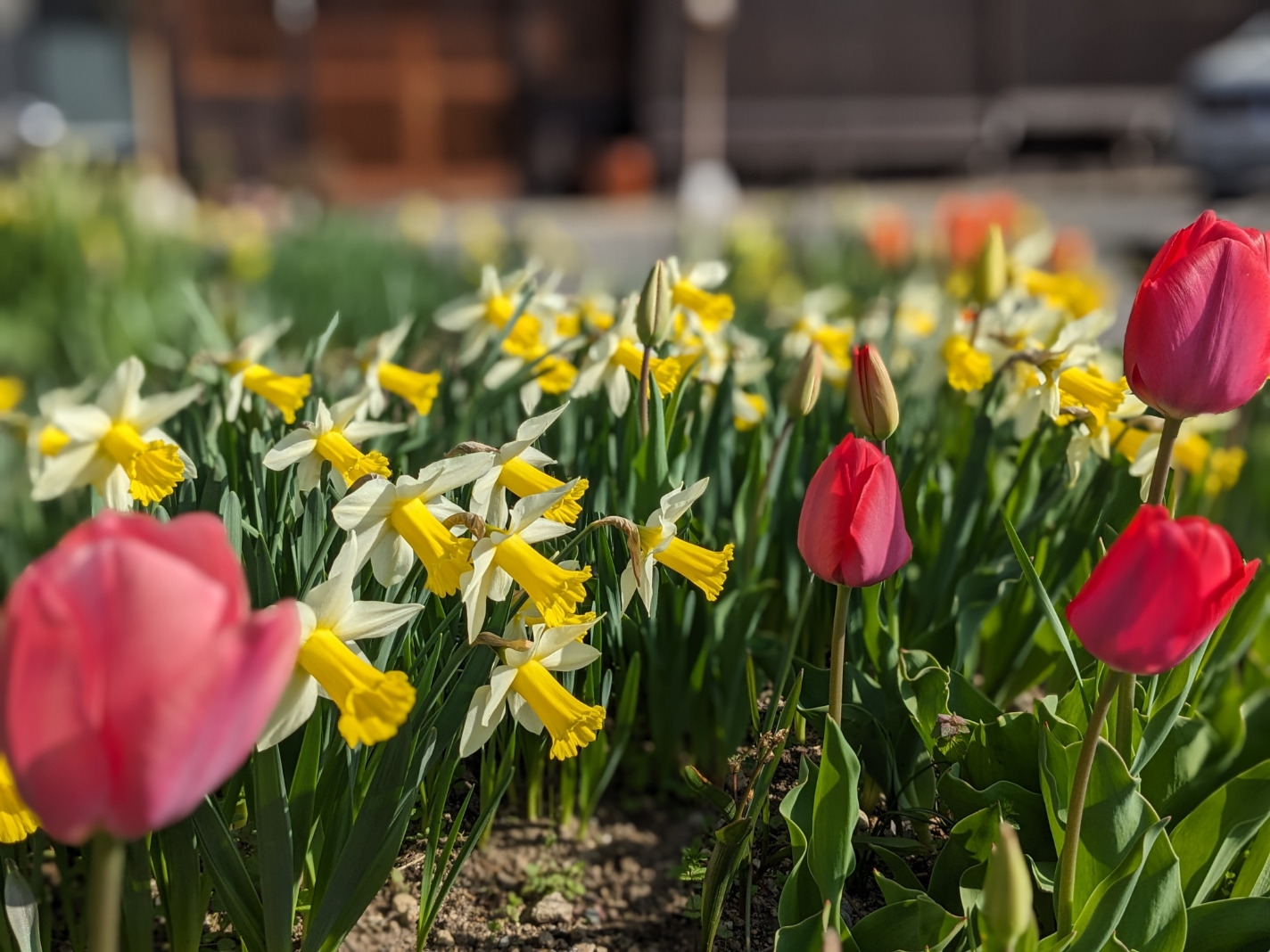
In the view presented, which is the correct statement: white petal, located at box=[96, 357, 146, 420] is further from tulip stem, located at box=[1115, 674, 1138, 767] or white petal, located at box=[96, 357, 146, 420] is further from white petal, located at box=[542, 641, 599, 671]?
tulip stem, located at box=[1115, 674, 1138, 767]

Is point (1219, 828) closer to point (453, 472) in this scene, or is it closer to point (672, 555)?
point (672, 555)

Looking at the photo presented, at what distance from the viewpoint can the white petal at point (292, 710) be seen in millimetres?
749

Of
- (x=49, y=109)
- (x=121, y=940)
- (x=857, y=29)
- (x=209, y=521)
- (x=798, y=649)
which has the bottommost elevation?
(x=121, y=940)

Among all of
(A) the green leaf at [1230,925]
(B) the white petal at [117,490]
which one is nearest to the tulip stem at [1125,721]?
(A) the green leaf at [1230,925]

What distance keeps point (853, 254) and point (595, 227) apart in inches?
246

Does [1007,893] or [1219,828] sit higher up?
[1007,893]

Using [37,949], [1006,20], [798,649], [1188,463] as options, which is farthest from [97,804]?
[1006,20]

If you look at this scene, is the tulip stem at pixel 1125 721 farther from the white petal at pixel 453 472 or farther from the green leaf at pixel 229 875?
the green leaf at pixel 229 875

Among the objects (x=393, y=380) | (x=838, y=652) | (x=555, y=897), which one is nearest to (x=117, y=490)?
(x=393, y=380)

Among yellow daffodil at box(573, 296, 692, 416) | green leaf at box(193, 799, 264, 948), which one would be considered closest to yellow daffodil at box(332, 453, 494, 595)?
green leaf at box(193, 799, 264, 948)

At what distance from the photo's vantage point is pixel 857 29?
1257 cm

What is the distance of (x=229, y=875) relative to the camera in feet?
2.77

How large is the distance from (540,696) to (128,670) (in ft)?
1.32

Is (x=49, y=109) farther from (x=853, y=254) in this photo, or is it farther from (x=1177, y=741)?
(x=1177, y=741)
